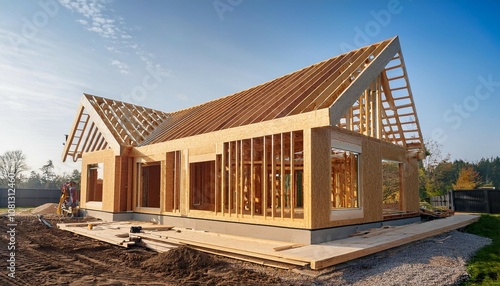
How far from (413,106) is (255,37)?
664cm

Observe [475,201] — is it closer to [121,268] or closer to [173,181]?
[173,181]

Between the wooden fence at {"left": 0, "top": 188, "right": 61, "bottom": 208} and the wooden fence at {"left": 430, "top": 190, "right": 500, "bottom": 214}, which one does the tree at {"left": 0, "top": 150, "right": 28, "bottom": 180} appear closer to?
the wooden fence at {"left": 0, "top": 188, "right": 61, "bottom": 208}

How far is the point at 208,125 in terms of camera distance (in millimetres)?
13000

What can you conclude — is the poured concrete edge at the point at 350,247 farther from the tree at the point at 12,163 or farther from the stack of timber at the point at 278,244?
the tree at the point at 12,163

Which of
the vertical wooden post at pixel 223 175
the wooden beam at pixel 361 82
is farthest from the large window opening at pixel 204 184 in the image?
the wooden beam at pixel 361 82

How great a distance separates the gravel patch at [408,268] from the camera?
607 centimetres

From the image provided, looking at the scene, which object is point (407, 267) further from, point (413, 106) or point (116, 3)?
point (116, 3)

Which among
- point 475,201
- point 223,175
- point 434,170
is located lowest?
point 475,201

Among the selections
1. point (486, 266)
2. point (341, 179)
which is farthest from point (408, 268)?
point (341, 179)

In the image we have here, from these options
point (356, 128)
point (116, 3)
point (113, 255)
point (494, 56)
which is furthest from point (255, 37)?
point (494, 56)

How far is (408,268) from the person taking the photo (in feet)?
22.1

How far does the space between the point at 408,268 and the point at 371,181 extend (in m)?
4.24

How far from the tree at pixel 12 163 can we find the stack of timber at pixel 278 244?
34.4 meters

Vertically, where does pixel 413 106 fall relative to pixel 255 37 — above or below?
below
